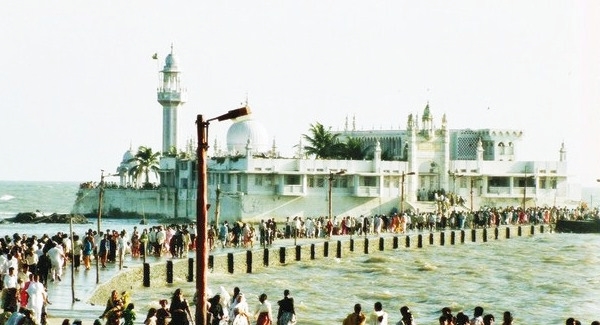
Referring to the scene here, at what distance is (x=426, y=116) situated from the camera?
8875 centimetres

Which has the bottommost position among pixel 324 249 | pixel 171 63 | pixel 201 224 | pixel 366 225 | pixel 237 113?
pixel 324 249

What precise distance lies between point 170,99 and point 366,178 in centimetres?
2769

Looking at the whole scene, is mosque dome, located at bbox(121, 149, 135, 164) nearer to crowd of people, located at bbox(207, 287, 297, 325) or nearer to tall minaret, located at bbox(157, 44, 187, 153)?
tall minaret, located at bbox(157, 44, 187, 153)

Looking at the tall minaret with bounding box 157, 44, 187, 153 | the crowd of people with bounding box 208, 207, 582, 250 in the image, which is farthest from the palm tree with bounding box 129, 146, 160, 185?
the crowd of people with bounding box 208, 207, 582, 250

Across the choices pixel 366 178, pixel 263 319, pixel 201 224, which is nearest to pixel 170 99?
pixel 366 178

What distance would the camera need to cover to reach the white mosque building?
81062mm

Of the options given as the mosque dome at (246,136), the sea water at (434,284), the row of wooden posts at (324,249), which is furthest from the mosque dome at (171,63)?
the sea water at (434,284)

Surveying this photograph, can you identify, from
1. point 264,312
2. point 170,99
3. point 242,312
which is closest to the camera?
point 242,312

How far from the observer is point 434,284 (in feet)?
137

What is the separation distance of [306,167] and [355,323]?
63111mm

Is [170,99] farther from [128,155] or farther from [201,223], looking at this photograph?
[201,223]

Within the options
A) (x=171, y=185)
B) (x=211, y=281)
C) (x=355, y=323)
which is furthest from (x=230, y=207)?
(x=355, y=323)

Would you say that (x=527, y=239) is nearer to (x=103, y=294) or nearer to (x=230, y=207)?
(x=230, y=207)

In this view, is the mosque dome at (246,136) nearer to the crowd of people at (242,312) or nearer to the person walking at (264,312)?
the crowd of people at (242,312)
